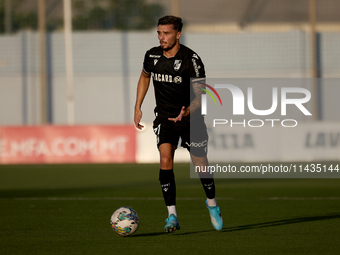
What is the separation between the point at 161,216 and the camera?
7.86 m

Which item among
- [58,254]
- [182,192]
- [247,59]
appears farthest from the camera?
[247,59]

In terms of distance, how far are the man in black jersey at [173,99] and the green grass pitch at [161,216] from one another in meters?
0.58

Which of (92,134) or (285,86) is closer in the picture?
(92,134)

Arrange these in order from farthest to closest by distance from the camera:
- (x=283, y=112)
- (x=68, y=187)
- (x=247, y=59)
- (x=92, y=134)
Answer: (x=247, y=59) < (x=283, y=112) < (x=92, y=134) < (x=68, y=187)

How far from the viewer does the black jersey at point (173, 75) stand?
630cm

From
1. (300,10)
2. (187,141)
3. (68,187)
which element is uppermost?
(300,10)

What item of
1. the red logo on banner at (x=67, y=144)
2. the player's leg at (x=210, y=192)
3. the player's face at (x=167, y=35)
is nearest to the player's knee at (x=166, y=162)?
the player's leg at (x=210, y=192)

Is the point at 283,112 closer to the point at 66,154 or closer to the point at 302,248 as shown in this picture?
the point at 66,154

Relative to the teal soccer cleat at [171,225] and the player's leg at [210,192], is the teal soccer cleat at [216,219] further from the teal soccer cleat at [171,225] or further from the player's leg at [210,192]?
the teal soccer cleat at [171,225]

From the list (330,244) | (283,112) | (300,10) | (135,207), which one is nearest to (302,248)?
(330,244)

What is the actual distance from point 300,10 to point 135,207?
21491mm

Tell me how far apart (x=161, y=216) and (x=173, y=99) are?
203 centimetres

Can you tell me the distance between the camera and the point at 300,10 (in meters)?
28.3

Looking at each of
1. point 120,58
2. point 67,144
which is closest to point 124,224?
point 67,144
